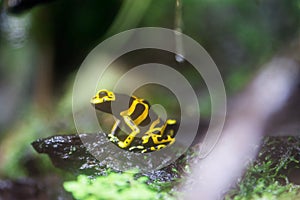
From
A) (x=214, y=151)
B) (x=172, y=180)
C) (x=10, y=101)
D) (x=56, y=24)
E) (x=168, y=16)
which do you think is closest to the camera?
(x=172, y=180)

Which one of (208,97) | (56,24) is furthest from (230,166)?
(56,24)

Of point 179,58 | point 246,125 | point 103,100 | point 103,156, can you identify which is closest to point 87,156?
point 103,156

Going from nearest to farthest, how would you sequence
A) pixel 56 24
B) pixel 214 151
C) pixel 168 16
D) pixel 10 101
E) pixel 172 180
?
pixel 172 180 → pixel 214 151 → pixel 10 101 → pixel 56 24 → pixel 168 16

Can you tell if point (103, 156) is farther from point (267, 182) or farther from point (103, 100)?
point (267, 182)

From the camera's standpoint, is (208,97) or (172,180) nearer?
(172,180)

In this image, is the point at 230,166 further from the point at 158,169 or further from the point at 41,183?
the point at 41,183

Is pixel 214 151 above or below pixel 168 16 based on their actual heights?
below

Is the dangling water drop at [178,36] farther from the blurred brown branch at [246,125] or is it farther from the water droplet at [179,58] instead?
the blurred brown branch at [246,125]

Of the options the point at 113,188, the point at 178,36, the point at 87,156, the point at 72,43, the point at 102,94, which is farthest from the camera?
the point at 178,36
